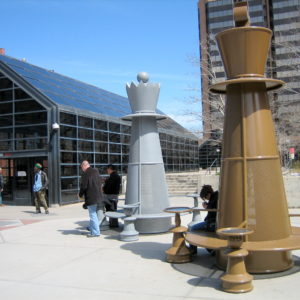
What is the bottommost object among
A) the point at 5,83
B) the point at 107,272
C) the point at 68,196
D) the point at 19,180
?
the point at 107,272

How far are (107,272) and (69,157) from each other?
36.4ft

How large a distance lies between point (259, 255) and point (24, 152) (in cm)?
1303

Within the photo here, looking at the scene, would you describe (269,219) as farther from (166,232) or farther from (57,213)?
(57,213)

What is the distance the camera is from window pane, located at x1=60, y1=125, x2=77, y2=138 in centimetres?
1622

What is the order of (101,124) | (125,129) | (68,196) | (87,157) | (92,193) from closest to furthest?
(92,193)
(68,196)
(87,157)
(101,124)
(125,129)

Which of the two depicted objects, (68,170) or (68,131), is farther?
(68,131)

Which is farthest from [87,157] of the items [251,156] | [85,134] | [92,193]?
[251,156]

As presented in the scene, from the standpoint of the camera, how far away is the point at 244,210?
5.53 m

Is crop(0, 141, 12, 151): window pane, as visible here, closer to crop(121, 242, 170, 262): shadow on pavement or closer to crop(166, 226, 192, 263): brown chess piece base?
crop(121, 242, 170, 262): shadow on pavement

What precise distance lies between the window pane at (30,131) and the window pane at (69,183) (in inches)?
81.7

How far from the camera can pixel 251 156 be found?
565 cm

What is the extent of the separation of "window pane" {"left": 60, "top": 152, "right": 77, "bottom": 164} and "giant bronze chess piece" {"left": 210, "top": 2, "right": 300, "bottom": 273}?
11201mm

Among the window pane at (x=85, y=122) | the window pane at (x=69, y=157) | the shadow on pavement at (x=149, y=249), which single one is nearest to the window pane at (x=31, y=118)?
the window pane at (x=69, y=157)

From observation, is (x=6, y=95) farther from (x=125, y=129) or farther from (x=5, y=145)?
(x=125, y=129)
